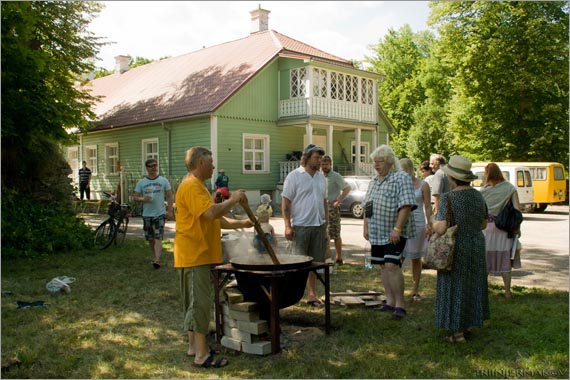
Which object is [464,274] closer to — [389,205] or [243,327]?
[389,205]

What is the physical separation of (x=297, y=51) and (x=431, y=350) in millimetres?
20721

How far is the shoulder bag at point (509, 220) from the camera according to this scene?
6.41 metres

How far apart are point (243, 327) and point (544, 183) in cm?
2059

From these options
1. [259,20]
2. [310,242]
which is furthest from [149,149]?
[310,242]

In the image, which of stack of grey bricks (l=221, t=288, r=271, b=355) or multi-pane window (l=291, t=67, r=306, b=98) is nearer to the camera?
stack of grey bricks (l=221, t=288, r=271, b=355)

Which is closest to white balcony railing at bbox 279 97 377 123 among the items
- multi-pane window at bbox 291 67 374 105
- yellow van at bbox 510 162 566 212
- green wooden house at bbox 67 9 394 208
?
green wooden house at bbox 67 9 394 208

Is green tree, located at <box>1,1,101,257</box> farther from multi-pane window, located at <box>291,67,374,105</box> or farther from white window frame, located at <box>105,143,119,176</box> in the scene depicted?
white window frame, located at <box>105,143,119,176</box>

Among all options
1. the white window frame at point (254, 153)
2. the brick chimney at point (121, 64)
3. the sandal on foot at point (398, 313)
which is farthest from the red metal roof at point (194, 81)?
the sandal on foot at point (398, 313)

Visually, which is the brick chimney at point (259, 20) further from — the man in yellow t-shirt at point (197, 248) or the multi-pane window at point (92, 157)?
the man in yellow t-shirt at point (197, 248)

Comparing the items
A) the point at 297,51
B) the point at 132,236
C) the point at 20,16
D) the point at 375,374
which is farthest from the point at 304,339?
the point at 297,51

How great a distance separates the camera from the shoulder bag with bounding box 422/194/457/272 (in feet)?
15.6

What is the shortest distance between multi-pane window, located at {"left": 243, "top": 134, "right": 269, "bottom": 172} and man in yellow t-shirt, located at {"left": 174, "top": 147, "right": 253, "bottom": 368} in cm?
1779

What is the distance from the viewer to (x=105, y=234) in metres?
11.4

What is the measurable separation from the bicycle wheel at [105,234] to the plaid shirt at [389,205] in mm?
7123
